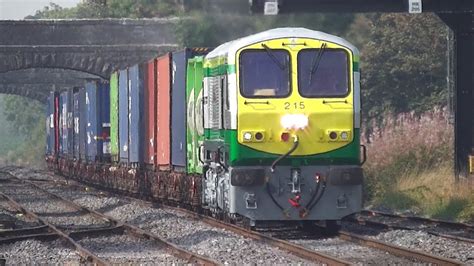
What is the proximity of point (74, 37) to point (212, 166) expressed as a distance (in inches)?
1437

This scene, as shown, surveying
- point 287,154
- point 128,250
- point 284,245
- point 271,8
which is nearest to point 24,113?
point 271,8

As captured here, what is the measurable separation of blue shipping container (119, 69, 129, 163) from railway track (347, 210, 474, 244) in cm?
946

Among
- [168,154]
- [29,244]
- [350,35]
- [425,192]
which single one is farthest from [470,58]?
[350,35]

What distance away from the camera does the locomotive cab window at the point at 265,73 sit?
16172 mm

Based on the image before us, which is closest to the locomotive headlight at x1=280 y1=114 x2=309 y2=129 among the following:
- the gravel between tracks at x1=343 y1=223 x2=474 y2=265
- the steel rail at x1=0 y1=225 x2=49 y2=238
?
the gravel between tracks at x1=343 y1=223 x2=474 y2=265

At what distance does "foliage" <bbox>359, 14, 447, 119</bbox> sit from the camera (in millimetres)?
36625

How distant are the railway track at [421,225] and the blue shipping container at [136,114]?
737 centimetres

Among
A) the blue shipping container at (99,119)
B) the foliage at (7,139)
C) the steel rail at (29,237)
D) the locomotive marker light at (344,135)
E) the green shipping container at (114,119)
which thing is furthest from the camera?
the foliage at (7,139)

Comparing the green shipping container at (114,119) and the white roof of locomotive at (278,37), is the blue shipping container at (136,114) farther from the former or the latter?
the white roof of locomotive at (278,37)

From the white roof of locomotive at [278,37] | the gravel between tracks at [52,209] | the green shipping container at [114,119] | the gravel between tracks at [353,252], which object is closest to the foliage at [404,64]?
the green shipping container at [114,119]

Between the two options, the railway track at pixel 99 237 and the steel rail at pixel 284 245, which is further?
the railway track at pixel 99 237

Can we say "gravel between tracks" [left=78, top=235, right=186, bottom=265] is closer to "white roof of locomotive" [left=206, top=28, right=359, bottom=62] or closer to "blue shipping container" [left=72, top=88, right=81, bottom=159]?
"white roof of locomotive" [left=206, top=28, right=359, bottom=62]

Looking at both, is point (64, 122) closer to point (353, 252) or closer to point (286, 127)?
point (286, 127)

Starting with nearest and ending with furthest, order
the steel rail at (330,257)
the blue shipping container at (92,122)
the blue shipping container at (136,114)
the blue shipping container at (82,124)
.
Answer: the steel rail at (330,257)
the blue shipping container at (136,114)
the blue shipping container at (92,122)
the blue shipping container at (82,124)
